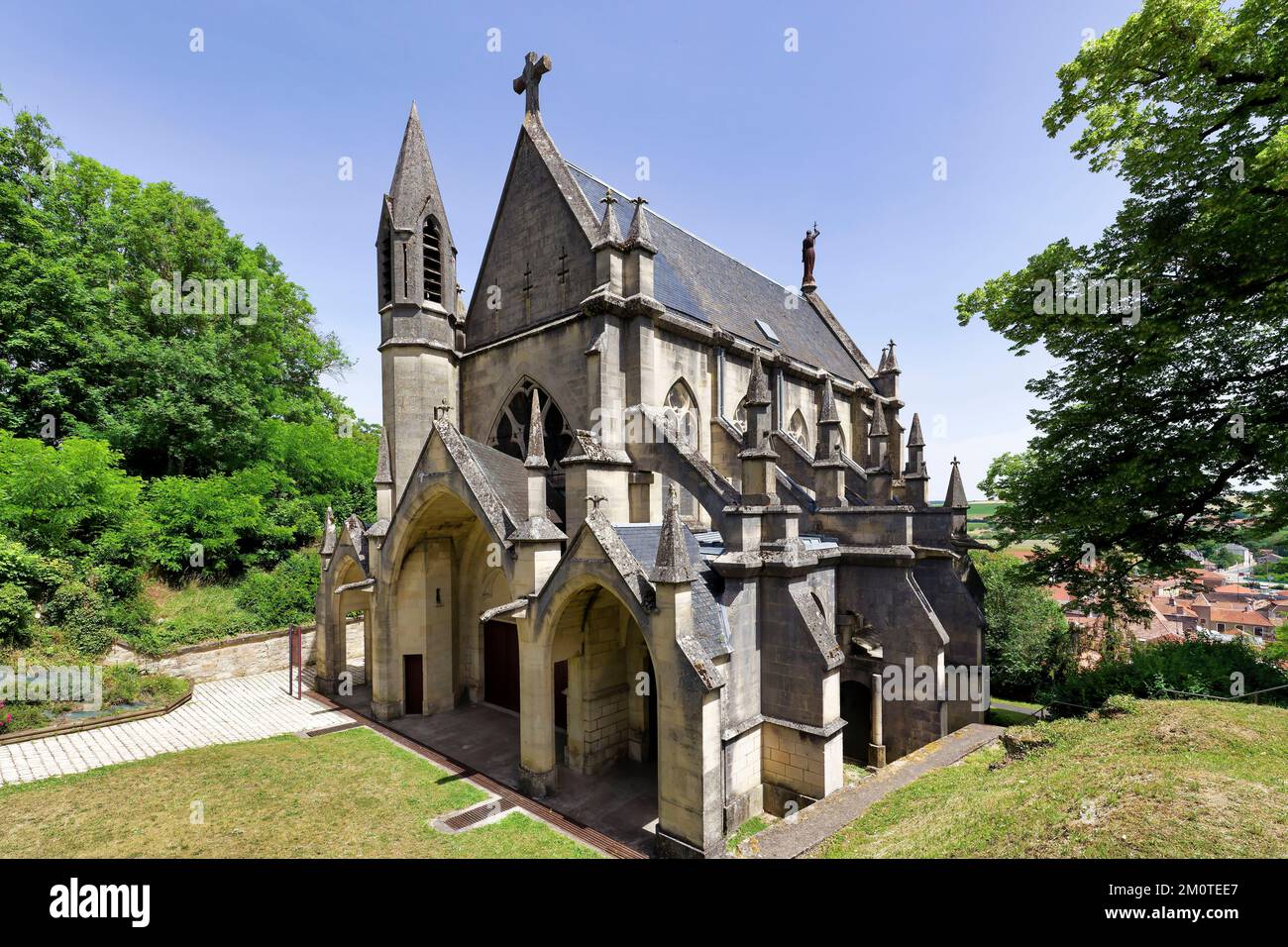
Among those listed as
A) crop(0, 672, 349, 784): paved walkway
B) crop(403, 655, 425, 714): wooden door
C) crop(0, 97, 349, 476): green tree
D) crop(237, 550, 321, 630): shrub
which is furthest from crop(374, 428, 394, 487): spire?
crop(0, 97, 349, 476): green tree

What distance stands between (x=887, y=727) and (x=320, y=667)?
19.0 metres

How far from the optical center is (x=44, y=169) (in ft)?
76.4

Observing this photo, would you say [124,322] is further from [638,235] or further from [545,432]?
[638,235]

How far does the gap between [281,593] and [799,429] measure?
23481mm

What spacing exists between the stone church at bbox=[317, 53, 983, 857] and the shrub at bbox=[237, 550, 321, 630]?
4.95 meters

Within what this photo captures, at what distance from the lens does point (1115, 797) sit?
19.5 feet

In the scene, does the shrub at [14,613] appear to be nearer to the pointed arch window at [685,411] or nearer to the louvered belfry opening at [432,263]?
the louvered belfry opening at [432,263]

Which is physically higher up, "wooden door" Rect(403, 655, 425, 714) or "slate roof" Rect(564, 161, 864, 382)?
"slate roof" Rect(564, 161, 864, 382)

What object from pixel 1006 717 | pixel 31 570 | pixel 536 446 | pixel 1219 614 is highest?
pixel 536 446

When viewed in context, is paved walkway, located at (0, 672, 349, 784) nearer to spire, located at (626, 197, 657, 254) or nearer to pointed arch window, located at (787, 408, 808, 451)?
spire, located at (626, 197, 657, 254)

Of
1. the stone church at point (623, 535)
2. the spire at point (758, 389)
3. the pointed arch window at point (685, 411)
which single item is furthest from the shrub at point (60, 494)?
→ the spire at point (758, 389)

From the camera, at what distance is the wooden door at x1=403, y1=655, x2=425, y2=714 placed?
16.6 meters

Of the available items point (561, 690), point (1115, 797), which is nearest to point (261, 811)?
point (561, 690)
